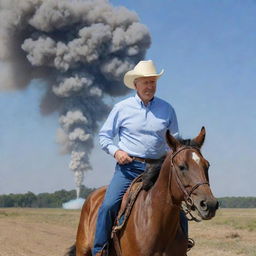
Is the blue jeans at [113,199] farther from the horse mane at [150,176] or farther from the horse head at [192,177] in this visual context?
the horse head at [192,177]

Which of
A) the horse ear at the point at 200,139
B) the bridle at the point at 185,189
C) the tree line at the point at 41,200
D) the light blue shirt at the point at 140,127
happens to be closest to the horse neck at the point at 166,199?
the bridle at the point at 185,189

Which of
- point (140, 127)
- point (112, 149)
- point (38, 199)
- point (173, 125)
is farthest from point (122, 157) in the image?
point (38, 199)

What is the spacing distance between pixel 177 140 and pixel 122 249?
1.24 metres

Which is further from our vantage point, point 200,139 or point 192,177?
point 200,139

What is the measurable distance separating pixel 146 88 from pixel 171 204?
1.28 m

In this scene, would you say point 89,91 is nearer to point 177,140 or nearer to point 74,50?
point 74,50

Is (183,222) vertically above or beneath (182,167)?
beneath

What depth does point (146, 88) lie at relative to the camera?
5.36m

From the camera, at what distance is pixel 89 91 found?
7800cm

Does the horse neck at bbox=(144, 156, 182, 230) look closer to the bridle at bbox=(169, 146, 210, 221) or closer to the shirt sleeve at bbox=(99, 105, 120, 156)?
the bridle at bbox=(169, 146, 210, 221)

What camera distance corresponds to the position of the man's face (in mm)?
5344

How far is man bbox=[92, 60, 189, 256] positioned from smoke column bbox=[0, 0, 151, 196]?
68.9m

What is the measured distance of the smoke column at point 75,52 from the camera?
244 feet

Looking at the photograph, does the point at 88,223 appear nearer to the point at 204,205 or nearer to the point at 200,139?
the point at 200,139
